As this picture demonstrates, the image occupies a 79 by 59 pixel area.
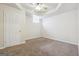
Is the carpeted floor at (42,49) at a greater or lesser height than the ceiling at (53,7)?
lesser

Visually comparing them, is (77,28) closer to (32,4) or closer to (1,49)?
(32,4)

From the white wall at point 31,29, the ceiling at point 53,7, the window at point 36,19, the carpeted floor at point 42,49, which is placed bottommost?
the carpeted floor at point 42,49

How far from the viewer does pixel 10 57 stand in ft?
4.20

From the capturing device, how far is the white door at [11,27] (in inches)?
55.6

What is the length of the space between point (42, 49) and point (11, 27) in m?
0.72

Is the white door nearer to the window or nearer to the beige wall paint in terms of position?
the beige wall paint

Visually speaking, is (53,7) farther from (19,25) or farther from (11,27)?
(11,27)

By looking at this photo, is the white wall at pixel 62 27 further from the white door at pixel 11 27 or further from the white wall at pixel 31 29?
the white door at pixel 11 27

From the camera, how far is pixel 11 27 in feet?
4.67

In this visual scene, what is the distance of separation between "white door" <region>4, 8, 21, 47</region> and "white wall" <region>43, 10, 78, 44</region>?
53 centimetres

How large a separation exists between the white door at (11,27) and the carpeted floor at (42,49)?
5.2 inches

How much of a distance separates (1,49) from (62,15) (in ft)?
4.27

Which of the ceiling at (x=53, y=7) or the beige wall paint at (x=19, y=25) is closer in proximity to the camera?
the ceiling at (x=53, y=7)

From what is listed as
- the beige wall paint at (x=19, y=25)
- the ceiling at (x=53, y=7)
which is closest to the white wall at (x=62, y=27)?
the ceiling at (x=53, y=7)
